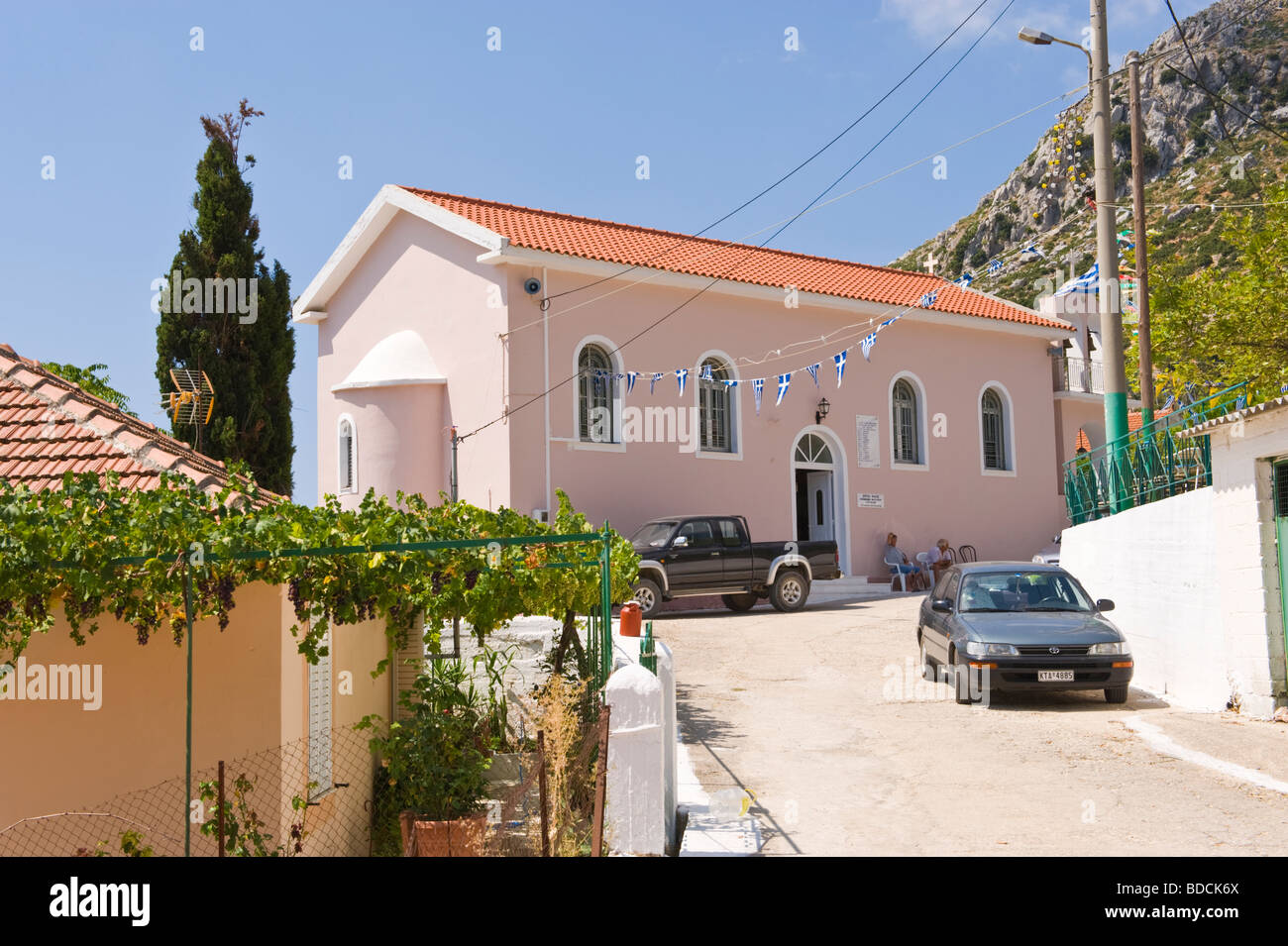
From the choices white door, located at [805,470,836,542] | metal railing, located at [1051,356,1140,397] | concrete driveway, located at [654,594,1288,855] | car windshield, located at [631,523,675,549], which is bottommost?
concrete driveway, located at [654,594,1288,855]

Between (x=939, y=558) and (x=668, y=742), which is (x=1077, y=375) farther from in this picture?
(x=668, y=742)

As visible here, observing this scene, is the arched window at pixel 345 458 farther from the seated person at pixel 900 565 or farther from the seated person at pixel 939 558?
the seated person at pixel 939 558

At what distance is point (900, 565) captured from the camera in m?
24.1

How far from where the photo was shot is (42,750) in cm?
695

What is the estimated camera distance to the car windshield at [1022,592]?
12578mm

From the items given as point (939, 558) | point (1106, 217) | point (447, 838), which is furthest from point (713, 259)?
point (447, 838)

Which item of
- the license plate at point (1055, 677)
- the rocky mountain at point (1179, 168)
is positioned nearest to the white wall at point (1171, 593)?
the license plate at point (1055, 677)

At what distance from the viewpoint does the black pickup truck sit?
18.8 meters

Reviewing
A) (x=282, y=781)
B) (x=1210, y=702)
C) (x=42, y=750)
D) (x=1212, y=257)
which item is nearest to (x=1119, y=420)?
(x=1210, y=702)

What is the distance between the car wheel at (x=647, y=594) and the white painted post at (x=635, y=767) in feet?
38.2

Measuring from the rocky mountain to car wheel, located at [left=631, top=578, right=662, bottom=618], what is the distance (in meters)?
20.6

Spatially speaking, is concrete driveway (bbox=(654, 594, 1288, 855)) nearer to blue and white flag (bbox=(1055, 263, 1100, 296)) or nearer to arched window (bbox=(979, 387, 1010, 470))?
arched window (bbox=(979, 387, 1010, 470))

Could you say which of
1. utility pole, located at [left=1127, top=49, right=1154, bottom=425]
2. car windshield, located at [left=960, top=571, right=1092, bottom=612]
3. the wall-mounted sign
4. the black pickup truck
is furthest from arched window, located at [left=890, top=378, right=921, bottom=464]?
car windshield, located at [left=960, top=571, right=1092, bottom=612]
